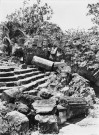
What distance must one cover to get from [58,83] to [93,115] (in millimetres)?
2933

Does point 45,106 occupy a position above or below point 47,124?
above

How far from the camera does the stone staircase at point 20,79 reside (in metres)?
9.73

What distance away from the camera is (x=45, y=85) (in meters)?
11.1

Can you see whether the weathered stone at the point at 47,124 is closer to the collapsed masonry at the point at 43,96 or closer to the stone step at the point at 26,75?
the collapsed masonry at the point at 43,96

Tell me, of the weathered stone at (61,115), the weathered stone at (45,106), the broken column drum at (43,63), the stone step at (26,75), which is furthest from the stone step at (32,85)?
the weathered stone at (61,115)

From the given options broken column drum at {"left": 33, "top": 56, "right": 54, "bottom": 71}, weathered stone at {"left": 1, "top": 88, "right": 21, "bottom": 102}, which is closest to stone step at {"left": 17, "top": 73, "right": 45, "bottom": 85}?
broken column drum at {"left": 33, "top": 56, "right": 54, "bottom": 71}

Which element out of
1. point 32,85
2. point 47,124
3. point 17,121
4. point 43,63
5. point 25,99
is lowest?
point 47,124

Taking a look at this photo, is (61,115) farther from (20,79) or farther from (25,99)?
(20,79)

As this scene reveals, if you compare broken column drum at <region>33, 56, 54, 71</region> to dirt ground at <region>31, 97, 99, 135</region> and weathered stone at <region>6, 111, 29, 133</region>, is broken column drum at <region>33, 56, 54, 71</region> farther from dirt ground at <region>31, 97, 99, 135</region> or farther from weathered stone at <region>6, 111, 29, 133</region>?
weathered stone at <region>6, 111, 29, 133</region>

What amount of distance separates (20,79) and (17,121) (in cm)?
450

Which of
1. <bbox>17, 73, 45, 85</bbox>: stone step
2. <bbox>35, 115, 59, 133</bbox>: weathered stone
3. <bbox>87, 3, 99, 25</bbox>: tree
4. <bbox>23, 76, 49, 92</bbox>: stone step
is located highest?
<bbox>87, 3, 99, 25</bbox>: tree

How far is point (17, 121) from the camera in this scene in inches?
253

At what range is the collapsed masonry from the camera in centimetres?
707

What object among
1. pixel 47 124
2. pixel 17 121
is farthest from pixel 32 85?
pixel 17 121
